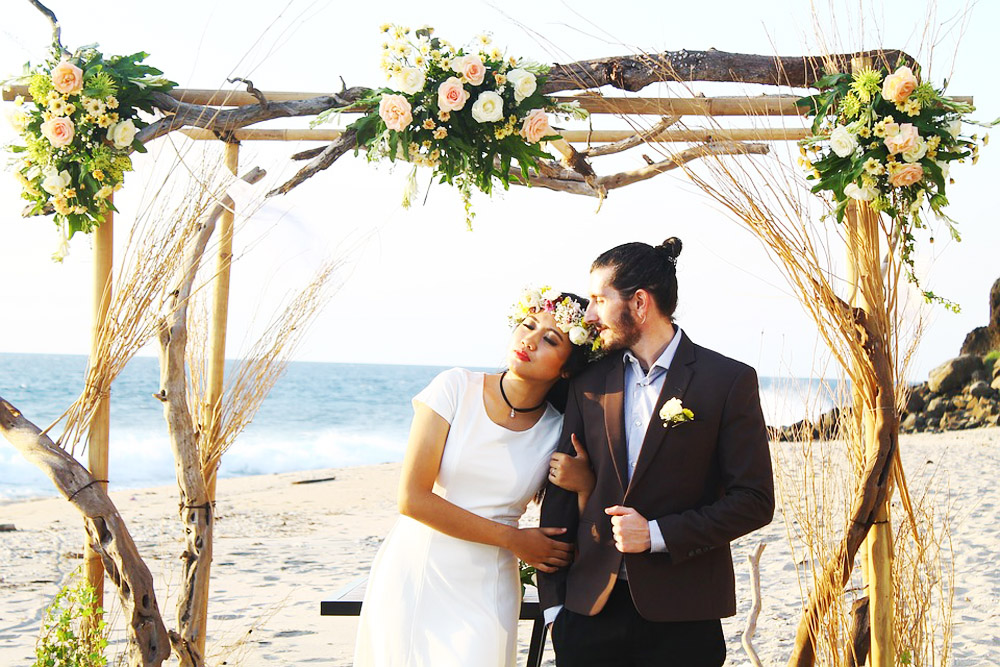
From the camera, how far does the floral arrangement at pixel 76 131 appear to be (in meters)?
3.39

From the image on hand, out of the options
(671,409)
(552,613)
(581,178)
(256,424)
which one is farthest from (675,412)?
(256,424)

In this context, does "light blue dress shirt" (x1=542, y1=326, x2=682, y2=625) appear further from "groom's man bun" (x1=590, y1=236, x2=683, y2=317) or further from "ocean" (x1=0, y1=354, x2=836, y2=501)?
"ocean" (x1=0, y1=354, x2=836, y2=501)

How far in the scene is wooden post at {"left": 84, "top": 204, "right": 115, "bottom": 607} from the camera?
347 centimetres

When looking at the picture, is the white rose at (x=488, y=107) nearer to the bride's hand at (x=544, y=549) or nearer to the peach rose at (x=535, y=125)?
the peach rose at (x=535, y=125)

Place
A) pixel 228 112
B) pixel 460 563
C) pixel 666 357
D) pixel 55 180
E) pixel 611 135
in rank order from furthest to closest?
pixel 611 135
pixel 228 112
pixel 55 180
pixel 460 563
pixel 666 357

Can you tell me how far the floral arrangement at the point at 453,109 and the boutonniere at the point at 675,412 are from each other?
1242 millimetres

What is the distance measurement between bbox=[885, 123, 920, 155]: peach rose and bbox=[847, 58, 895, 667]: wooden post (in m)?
0.31

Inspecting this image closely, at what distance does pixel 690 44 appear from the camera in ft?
11.5

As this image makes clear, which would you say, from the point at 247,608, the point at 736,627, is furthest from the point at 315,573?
the point at 736,627

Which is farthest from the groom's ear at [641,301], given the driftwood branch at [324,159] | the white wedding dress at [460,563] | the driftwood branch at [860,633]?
the driftwood branch at [860,633]

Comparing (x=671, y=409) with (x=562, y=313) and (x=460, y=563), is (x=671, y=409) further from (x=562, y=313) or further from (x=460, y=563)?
(x=460, y=563)

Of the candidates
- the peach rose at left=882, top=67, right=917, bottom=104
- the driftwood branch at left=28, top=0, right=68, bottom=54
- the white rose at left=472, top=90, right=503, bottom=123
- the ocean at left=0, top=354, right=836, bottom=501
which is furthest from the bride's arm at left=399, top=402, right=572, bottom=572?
the ocean at left=0, top=354, right=836, bottom=501

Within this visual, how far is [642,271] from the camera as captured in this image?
2.82 m

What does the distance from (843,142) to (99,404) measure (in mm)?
2840
